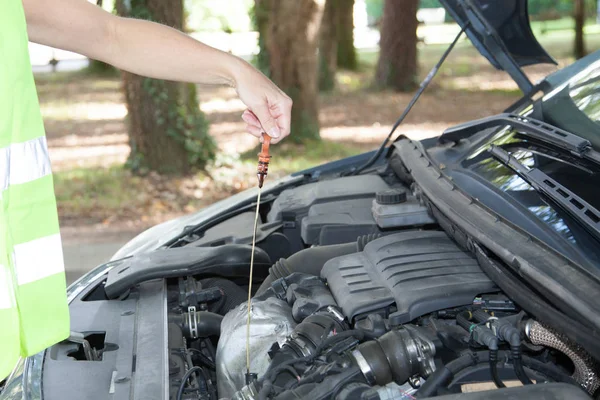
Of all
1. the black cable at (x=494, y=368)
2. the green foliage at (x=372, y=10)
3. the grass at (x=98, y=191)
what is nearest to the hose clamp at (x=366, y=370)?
the black cable at (x=494, y=368)

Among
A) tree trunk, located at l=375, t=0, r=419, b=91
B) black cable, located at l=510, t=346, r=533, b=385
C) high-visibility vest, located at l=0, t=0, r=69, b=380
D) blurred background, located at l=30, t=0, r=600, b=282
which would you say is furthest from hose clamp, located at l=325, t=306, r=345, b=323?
tree trunk, located at l=375, t=0, r=419, b=91

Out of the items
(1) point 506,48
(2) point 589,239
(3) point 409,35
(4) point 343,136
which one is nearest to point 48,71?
(3) point 409,35

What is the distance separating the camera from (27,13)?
2.01m

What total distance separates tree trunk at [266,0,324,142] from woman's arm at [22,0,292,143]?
7.45 m

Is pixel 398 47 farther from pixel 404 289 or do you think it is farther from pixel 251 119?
pixel 404 289

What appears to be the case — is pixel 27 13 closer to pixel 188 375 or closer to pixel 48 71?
pixel 188 375

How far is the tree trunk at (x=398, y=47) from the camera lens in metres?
14.8

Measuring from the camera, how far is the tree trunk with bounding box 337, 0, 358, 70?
17.9 metres

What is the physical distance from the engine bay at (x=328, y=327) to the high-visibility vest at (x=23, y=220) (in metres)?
0.42

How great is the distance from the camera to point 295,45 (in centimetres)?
960

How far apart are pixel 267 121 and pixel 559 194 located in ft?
3.09

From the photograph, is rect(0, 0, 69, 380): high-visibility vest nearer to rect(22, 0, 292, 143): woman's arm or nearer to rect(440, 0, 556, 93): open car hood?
rect(22, 0, 292, 143): woman's arm

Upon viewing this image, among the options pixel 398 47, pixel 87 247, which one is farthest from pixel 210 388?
pixel 398 47

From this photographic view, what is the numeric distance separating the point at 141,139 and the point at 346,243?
579 cm
